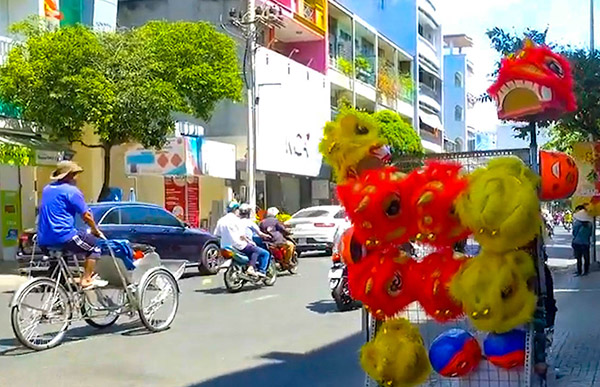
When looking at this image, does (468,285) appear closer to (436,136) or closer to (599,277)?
(599,277)

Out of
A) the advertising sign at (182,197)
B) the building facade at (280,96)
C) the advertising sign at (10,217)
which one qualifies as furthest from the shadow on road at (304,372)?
the advertising sign at (182,197)

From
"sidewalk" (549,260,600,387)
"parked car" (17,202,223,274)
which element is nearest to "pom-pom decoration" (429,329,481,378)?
"sidewalk" (549,260,600,387)

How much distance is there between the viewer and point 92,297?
9.26m

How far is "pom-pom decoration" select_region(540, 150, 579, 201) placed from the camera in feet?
17.5

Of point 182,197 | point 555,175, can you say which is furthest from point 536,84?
point 182,197

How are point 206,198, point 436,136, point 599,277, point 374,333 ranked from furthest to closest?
1. point 436,136
2. point 206,198
3. point 599,277
4. point 374,333

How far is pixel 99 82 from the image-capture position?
17578 mm

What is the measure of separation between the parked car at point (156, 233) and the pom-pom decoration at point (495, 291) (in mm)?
11666

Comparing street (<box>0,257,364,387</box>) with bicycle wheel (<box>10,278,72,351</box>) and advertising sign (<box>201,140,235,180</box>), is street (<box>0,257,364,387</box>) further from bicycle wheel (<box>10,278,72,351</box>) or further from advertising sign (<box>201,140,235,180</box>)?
advertising sign (<box>201,140,235,180</box>)

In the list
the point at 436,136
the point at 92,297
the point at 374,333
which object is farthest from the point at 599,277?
the point at 436,136

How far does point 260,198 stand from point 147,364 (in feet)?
76.1

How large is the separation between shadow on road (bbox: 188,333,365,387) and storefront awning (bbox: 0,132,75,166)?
11127 millimetres

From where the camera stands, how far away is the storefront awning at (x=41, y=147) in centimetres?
1795

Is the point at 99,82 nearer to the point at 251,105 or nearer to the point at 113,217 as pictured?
the point at 113,217
